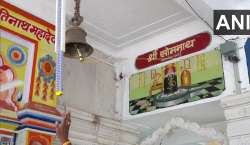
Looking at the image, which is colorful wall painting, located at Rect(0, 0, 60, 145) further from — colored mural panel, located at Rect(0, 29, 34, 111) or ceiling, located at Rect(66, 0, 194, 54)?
ceiling, located at Rect(66, 0, 194, 54)

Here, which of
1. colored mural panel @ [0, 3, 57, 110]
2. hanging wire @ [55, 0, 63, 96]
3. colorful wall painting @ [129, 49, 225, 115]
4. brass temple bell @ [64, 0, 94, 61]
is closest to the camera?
hanging wire @ [55, 0, 63, 96]

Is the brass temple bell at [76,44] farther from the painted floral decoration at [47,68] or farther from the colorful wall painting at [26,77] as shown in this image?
the painted floral decoration at [47,68]

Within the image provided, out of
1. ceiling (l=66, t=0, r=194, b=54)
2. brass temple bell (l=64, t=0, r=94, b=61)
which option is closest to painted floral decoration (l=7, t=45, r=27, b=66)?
ceiling (l=66, t=0, r=194, b=54)

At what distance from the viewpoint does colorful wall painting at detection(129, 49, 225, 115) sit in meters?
5.02

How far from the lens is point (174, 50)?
18.3 ft

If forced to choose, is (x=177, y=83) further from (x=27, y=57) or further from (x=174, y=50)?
(x=27, y=57)

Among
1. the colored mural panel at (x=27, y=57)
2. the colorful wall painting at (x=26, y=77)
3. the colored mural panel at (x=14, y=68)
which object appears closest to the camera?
the colorful wall painting at (x=26, y=77)

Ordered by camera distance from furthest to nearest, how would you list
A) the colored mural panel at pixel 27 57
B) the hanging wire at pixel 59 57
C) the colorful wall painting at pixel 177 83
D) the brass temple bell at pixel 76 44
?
the colorful wall painting at pixel 177 83
the colored mural panel at pixel 27 57
the brass temple bell at pixel 76 44
the hanging wire at pixel 59 57

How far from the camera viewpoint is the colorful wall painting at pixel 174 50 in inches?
209

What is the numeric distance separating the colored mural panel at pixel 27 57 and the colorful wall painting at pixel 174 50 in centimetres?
156

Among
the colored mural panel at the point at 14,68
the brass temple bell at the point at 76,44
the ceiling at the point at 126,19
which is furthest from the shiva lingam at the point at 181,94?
the brass temple bell at the point at 76,44

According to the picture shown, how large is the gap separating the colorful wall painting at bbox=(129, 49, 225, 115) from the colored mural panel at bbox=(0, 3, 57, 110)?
1.46m

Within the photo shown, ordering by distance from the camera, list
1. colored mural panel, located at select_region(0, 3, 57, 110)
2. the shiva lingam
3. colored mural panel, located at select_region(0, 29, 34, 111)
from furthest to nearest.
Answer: the shiva lingam → colored mural panel, located at select_region(0, 3, 57, 110) → colored mural panel, located at select_region(0, 29, 34, 111)

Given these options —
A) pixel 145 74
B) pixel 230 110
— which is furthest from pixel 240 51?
pixel 145 74
